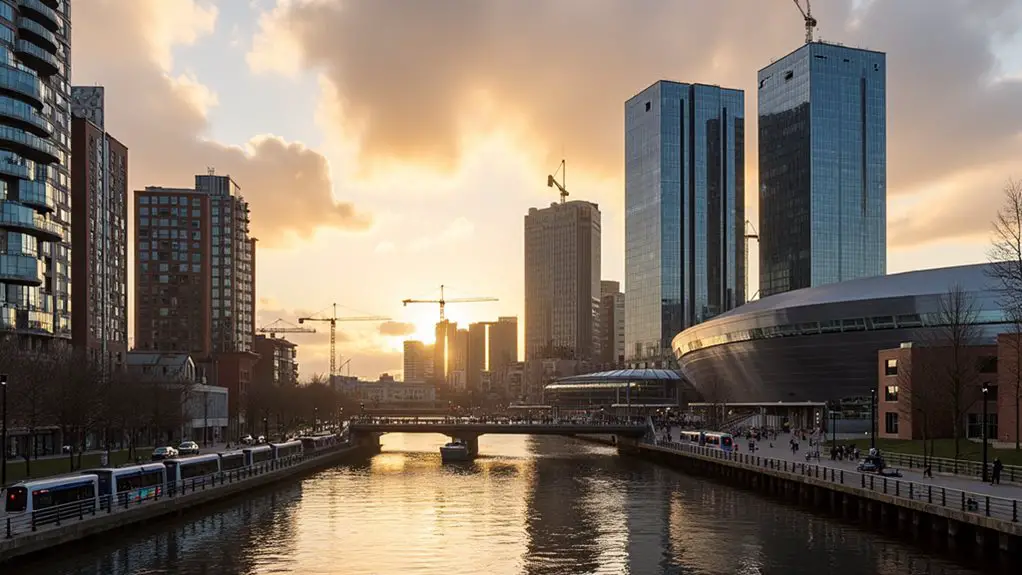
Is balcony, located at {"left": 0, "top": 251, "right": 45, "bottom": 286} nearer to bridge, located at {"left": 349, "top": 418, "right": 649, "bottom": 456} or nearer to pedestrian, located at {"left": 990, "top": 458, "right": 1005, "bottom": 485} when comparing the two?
bridge, located at {"left": 349, "top": 418, "right": 649, "bottom": 456}

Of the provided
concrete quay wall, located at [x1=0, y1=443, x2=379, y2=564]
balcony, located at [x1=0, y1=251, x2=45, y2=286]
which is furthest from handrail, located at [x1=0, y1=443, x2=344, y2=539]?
balcony, located at [x1=0, y1=251, x2=45, y2=286]

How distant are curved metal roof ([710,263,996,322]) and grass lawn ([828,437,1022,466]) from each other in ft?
110

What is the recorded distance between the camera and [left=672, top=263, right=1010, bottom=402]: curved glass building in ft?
476

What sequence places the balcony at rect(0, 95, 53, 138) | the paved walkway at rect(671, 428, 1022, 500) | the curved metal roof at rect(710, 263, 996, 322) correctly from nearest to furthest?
1. the paved walkway at rect(671, 428, 1022, 500)
2. the balcony at rect(0, 95, 53, 138)
3. the curved metal roof at rect(710, 263, 996, 322)

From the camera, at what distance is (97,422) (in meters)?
113

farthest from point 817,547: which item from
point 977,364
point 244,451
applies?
point 244,451

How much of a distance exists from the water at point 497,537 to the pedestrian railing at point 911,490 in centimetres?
373

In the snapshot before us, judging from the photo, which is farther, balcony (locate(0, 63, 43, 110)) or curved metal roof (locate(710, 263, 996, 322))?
curved metal roof (locate(710, 263, 996, 322))

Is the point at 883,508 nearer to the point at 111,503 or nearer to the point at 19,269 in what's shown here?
the point at 111,503

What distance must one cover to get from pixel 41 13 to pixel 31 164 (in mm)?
20701

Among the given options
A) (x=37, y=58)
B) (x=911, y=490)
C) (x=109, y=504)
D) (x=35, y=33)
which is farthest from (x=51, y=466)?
(x=911, y=490)

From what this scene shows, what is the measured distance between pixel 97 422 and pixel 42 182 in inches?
1607

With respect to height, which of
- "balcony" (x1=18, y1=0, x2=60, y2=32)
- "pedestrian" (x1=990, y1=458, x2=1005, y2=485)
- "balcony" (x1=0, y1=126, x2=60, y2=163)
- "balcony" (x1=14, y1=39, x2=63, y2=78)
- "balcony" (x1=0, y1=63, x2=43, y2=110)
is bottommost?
"pedestrian" (x1=990, y1=458, x2=1005, y2=485)

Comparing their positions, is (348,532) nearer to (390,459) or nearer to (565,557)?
(565,557)
